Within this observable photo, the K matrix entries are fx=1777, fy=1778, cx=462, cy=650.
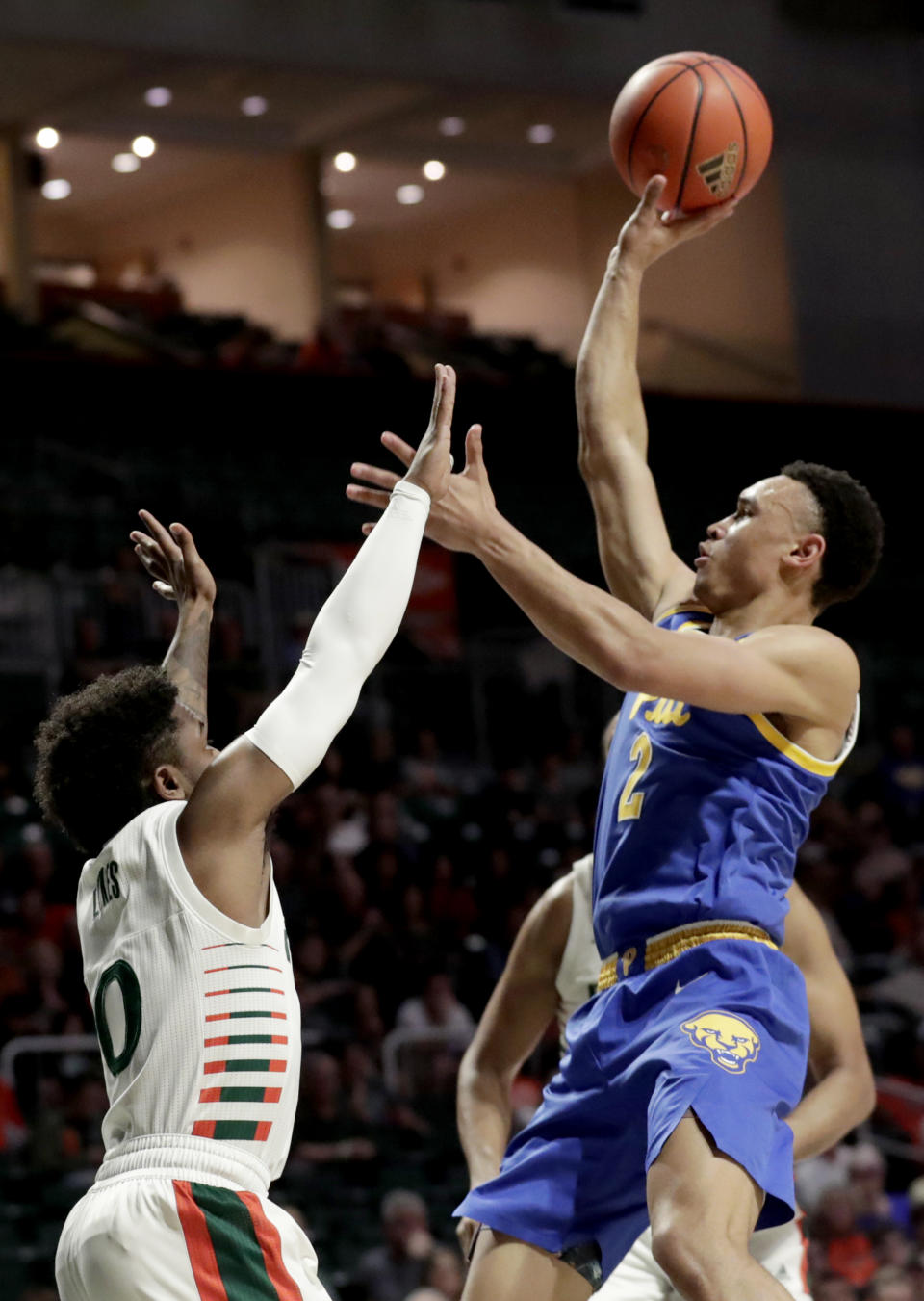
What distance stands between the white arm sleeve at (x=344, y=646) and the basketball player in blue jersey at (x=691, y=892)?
14 centimetres

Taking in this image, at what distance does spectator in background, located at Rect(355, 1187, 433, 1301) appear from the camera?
708cm

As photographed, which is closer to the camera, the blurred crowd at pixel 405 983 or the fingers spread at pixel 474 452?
the fingers spread at pixel 474 452

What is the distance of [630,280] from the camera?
391cm

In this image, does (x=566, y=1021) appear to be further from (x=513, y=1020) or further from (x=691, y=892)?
(x=691, y=892)

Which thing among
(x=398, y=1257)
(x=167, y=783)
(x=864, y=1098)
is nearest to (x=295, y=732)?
(x=167, y=783)

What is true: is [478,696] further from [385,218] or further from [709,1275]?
[709,1275]

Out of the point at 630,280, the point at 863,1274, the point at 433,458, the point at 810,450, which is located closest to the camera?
the point at 433,458

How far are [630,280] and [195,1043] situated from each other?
2.04 meters

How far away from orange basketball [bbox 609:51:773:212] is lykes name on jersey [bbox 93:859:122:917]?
2126 mm

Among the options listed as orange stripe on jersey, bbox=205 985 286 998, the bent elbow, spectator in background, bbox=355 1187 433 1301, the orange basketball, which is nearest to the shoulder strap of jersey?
the orange basketball

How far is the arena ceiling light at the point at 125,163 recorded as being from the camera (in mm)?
16609

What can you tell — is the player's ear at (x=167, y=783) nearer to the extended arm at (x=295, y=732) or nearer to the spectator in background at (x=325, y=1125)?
the extended arm at (x=295, y=732)

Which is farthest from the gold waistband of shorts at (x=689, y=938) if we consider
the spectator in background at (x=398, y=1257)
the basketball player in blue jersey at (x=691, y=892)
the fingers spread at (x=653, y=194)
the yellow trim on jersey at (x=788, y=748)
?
the spectator in background at (x=398, y=1257)

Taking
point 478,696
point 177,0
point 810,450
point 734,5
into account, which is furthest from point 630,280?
point 734,5
